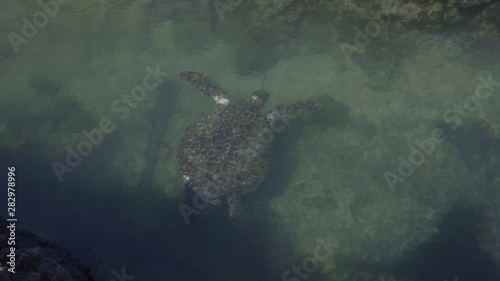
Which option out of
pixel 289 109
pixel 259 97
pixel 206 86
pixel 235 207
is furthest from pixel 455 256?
pixel 206 86

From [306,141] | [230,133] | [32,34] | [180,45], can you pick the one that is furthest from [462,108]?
[32,34]

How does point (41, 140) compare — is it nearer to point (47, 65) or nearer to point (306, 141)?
point (47, 65)

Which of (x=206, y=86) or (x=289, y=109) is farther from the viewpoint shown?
(x=206, y=86)

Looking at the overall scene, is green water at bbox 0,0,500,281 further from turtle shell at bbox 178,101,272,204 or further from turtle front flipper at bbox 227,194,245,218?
turtle shell at bbox 178,101,272,204

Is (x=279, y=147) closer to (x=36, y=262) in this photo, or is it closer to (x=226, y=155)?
(x=226, y=155)

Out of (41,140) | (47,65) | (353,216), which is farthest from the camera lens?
(47,65)

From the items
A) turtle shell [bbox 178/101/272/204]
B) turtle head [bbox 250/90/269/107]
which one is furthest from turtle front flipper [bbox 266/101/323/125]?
turtle head [bbox 250/90/269/107]
